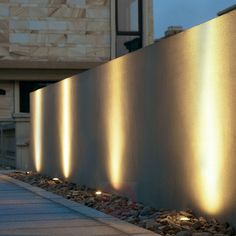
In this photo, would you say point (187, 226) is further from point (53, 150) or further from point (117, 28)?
point (117, 28)

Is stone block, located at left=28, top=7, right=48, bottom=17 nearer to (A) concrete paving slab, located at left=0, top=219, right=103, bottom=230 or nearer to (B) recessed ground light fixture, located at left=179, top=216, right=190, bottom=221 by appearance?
(A) concrete paving slab, located at left=0, top=219, right=103, bottom=230

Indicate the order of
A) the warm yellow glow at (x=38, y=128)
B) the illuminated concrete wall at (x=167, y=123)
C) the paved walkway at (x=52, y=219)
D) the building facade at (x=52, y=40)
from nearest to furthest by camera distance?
the illuminated concrete wall at (x=167, y=123) → the paved walkway at (x=52, y=219) → the warm yellow glow at (x=38, y=128) → the building facade at (x=52, y=40)

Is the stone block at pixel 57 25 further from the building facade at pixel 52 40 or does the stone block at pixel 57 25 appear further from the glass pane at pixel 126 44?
the glass pane at pixel 126 44

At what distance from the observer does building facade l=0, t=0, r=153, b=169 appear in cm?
3050

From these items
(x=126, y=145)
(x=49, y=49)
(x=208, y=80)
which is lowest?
(x=126, y=145)

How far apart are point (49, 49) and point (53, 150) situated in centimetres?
1411

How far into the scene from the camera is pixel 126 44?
3194 centimetres

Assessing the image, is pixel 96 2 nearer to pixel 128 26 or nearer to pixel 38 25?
pixel 128 26

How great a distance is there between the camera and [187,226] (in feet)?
26.3

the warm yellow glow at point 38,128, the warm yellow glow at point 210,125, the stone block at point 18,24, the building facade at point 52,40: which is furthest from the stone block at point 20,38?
the warm yellow glow at point 210,125

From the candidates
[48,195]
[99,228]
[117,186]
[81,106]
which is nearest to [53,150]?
[81,106]

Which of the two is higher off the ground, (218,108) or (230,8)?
(230,8)

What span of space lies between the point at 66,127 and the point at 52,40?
1550cm

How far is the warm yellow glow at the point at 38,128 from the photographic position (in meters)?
19.0
